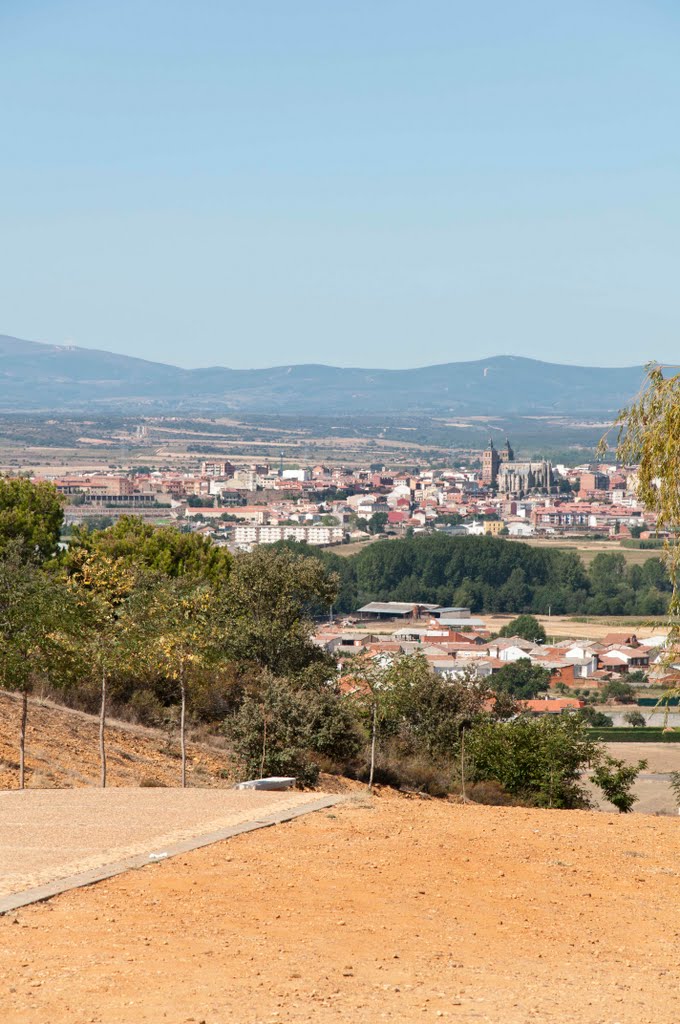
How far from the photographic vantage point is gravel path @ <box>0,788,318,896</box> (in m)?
8.55

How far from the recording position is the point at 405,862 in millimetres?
9008

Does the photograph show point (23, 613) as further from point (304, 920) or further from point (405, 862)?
point (304, 920)

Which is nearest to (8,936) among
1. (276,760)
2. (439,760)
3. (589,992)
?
(589,992)

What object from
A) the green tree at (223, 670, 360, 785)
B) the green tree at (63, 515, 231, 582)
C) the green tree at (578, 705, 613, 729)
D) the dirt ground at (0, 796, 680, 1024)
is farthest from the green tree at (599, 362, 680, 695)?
the green tree at (578, 705, 613, 729)

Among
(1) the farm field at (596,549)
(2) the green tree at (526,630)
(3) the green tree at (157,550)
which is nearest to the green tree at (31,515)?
(3) the green tree at (157,550)

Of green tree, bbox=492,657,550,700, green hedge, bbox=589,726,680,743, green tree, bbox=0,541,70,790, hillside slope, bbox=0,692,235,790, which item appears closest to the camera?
green tree, bbox=0,541,70,790

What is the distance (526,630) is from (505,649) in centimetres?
1166

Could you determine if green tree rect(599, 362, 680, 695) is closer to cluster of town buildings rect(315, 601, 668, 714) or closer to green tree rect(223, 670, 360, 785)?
green tree rect(223, 670, 360, 785)

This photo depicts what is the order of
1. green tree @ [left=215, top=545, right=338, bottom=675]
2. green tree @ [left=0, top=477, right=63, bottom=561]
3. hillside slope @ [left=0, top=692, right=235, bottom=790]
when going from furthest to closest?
green tree @ [left=0, top=477, right=63, bottom=561]
green tree @ [left=215, top=545, right=338, bottom=675]
hillside slope @ [left=0, top=692, right=235, bottom=790]

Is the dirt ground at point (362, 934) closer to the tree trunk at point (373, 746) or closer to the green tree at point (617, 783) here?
the tree trunk at point (373, 746)

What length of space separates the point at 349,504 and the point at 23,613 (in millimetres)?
184433

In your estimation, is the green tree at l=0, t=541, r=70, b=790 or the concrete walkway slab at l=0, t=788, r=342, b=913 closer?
the concrete walkway slab at l=0, t=788, r=342, b=913

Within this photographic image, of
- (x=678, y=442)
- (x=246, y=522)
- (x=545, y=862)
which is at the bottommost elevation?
(x=246, y=522)

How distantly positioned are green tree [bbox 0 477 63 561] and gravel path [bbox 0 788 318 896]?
18.5 meters
